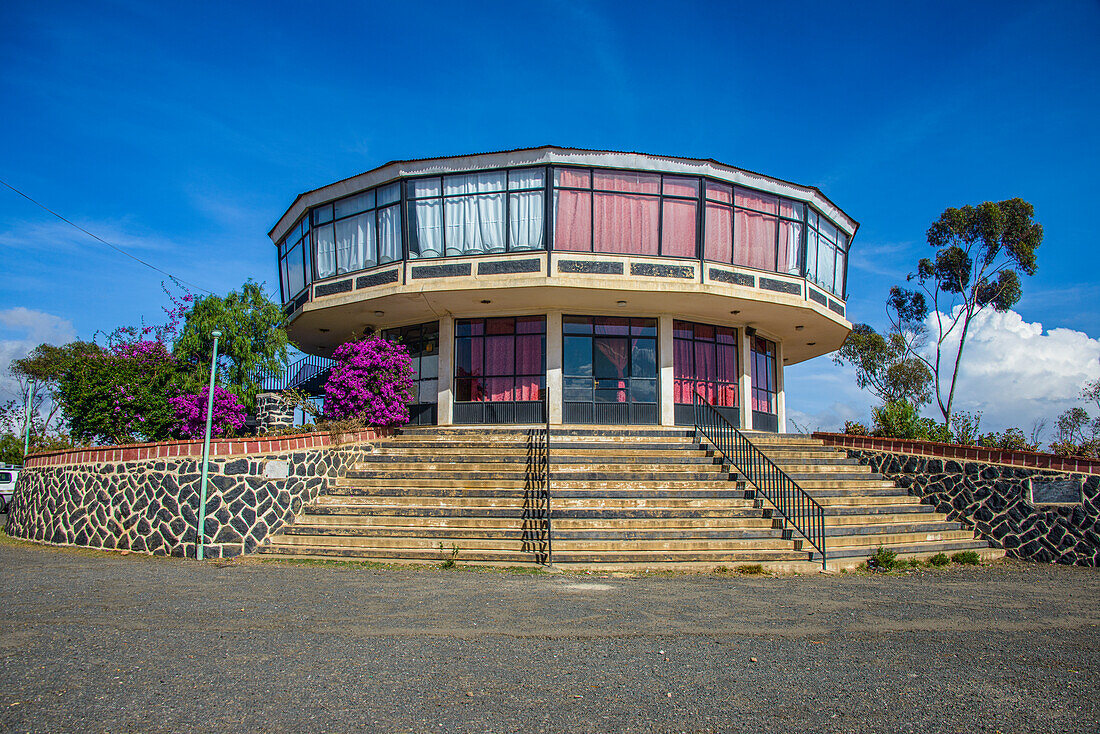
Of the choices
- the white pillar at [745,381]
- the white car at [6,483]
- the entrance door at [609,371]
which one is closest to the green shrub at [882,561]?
the entrance door at [609,371]

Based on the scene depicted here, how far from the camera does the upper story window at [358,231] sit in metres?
17.7

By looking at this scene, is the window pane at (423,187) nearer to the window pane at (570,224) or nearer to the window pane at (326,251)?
the window pane at (326,251)

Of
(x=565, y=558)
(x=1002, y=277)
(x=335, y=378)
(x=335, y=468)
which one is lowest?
(x=565, y=558)

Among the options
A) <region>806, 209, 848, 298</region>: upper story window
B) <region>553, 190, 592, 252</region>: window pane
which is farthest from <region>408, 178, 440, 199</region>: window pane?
<region>806, 209, 848, 298</region>: upper story window

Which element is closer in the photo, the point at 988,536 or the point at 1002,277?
the point at 988,536

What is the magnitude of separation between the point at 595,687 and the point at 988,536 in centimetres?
1172

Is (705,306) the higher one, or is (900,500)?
(705,306)

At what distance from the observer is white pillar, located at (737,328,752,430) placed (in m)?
19.7

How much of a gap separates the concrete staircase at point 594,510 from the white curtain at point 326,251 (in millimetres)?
5929

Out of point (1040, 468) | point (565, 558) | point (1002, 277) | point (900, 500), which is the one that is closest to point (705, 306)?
point (900, 500)

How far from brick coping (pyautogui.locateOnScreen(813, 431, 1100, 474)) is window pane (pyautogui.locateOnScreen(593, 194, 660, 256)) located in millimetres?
6710

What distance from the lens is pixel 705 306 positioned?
59.1ft

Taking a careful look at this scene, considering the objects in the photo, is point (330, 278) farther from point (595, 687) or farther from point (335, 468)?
point (595, 687)

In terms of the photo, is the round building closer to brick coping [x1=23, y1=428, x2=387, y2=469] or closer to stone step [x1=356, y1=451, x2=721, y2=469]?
stone step [x1=356, y1=451, x2=721, y2=469]
